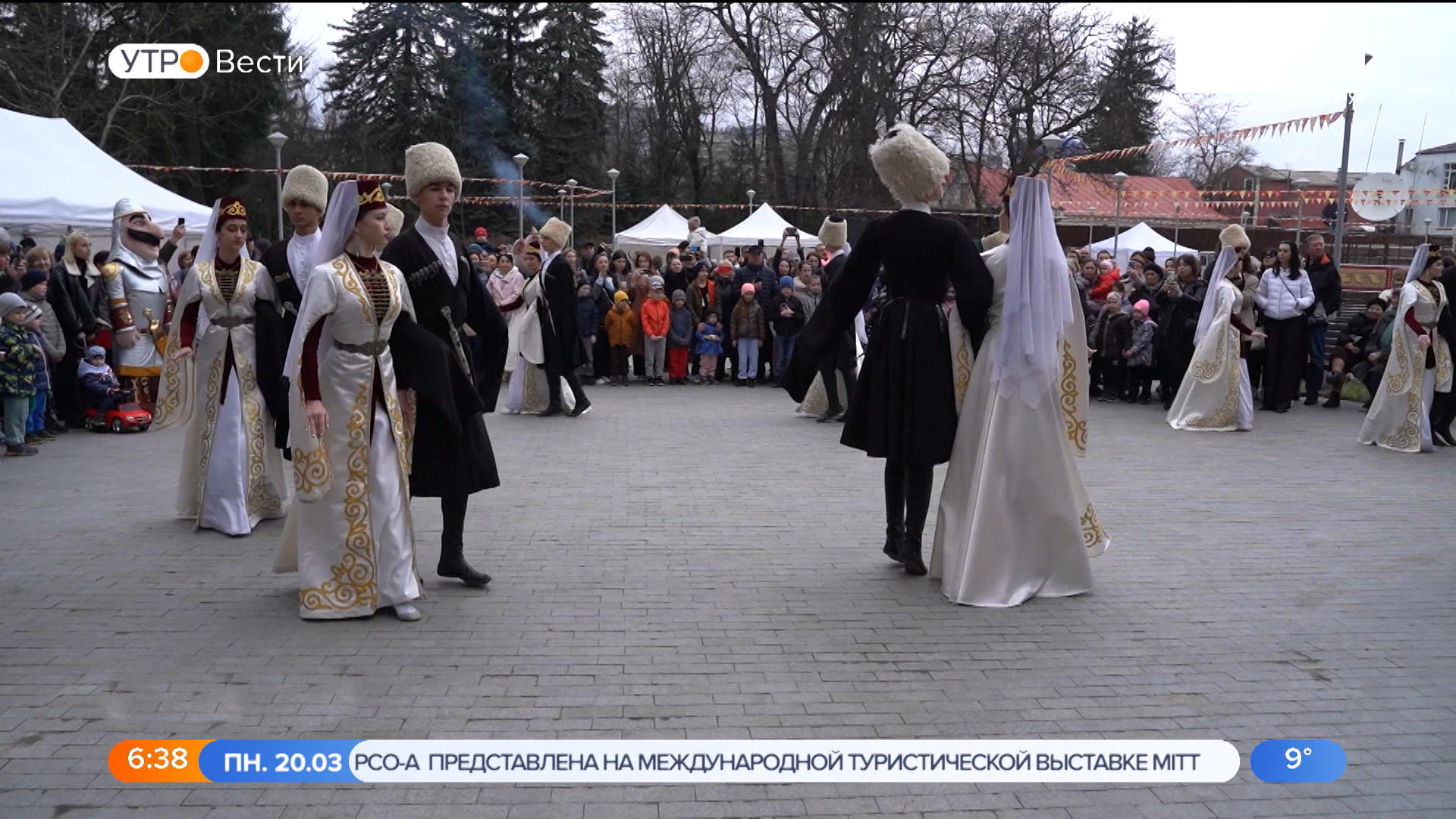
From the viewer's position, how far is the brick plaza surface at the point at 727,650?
143 inches

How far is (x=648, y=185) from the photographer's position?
43062mm

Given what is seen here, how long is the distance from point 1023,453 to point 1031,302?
707 millimetres

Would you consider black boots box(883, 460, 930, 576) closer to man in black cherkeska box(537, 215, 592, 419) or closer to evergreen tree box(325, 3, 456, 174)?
man in black cherkeska box(537, 215, 592, 419)

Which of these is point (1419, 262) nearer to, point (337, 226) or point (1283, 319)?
point (1283, 319)

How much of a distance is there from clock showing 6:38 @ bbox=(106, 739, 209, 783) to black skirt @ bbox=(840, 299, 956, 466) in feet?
11.1

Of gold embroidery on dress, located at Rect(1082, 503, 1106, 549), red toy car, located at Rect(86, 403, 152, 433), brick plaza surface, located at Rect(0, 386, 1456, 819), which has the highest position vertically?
gold embroidery on dress, located at Rect(1082, 503, 1106, 549)

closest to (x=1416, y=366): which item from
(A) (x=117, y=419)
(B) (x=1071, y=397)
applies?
(B) (x=1071, y=397)

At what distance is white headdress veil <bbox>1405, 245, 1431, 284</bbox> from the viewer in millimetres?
11023

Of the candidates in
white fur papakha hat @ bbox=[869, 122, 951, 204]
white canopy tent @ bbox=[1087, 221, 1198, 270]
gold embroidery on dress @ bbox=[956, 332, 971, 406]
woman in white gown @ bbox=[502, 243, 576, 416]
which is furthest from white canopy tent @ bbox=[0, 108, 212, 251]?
white canopy tent @ bbox=[1087, 221, 1198, 270]

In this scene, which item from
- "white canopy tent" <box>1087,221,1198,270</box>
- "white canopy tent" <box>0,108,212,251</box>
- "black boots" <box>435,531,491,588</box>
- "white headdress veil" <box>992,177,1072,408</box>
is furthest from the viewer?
"white canopy tent" <box>1087,221,1198,270</box>

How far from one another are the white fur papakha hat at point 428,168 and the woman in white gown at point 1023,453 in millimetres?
2611

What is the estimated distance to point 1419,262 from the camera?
11.2m

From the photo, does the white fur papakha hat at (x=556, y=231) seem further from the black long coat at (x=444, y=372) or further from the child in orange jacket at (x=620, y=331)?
the black long coat at (x=444, y=372)

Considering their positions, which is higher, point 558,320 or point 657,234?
point 657,234
